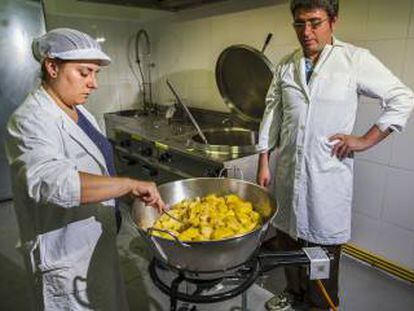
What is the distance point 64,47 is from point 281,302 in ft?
4.70

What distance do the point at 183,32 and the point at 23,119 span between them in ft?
6.48

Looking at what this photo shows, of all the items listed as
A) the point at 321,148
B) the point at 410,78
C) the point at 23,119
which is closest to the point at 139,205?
the point at 23,119

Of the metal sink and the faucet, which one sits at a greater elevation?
the faucet

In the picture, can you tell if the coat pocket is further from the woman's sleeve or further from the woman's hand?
the woman's hand

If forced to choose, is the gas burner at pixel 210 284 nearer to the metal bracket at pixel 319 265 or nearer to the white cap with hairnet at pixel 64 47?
the metal bracket at pixel 319 265

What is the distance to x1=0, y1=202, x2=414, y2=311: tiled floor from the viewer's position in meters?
1.53

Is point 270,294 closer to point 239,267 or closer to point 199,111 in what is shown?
point 239,267

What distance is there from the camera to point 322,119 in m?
1.19

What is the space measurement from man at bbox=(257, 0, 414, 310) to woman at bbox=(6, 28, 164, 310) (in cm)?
71

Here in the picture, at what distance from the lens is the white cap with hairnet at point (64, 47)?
31.9 inches

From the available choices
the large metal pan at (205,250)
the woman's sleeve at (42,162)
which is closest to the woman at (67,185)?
the woman's sleeve at (42,162)

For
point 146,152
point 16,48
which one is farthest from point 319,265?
point 16,48

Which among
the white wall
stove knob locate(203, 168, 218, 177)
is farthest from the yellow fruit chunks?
the white wall

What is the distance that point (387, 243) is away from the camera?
65.7 inches
